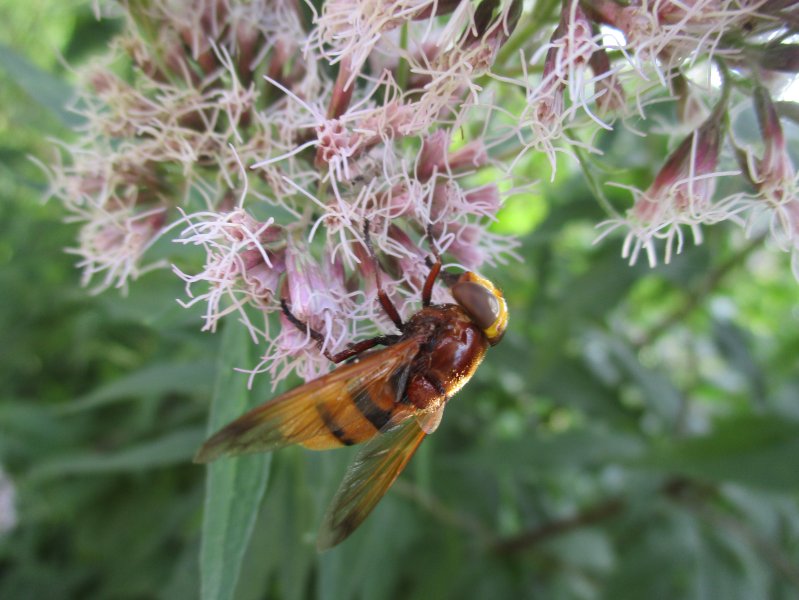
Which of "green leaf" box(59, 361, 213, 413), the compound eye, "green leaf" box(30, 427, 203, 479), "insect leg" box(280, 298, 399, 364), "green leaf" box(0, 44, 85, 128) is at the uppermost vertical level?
"green leaf" box(0, 44, 85, 128)

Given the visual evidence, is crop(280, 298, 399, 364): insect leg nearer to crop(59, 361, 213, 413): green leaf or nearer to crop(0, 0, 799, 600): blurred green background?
crop(0, 0, 799, 600): blurred green background

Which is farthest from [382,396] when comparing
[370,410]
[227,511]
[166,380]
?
[166,380]

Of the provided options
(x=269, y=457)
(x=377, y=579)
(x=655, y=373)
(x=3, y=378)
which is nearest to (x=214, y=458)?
(x=269, y=457)

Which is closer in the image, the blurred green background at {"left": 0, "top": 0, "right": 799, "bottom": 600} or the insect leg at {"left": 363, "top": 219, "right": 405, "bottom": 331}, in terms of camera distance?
the insect leg at {"left": 363, "top": 219, "right": 405, "bottom": 331}

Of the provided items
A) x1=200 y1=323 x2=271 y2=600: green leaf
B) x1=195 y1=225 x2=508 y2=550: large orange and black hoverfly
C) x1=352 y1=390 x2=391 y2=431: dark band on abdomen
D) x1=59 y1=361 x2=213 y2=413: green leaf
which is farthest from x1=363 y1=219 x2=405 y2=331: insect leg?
x1=59 y1=361 x2=213 y2=413: green leaf

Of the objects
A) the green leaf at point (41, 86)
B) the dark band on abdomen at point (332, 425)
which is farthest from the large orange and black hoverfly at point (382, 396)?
the green leaf at point (41, 86)

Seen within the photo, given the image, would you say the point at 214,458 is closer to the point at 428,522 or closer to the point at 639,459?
the point at 639,459

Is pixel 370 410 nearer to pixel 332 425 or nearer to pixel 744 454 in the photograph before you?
pixel 332 425
